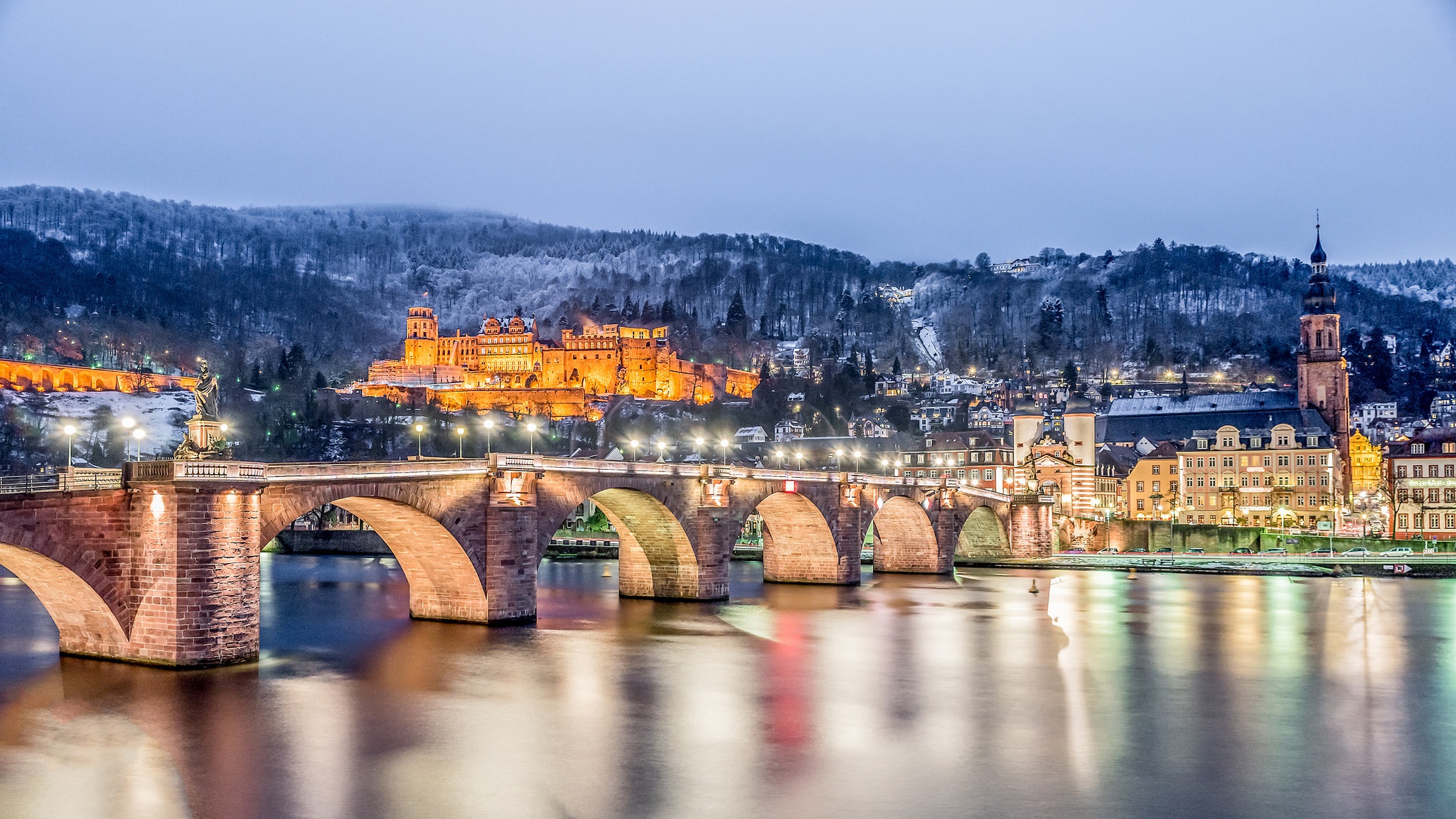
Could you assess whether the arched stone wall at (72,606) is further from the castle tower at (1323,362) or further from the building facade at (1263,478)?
the castle tower at (1323,362)

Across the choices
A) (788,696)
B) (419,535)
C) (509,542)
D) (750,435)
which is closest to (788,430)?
(750,435)

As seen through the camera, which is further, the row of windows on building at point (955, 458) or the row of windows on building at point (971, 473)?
the row of windows on building at point (955, 458)

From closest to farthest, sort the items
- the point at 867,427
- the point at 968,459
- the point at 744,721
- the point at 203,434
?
the point at 744,721 < the point at 203,434 < the point at 968,459 < the point at 867,427

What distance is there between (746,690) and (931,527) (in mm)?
41829

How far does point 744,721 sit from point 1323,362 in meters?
111

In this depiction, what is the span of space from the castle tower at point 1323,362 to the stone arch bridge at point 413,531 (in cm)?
6994

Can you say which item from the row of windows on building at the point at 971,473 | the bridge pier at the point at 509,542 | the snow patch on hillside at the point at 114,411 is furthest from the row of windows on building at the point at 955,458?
the snow patch on hillside at the point at 114,411

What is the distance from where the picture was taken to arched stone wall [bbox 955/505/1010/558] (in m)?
81.2

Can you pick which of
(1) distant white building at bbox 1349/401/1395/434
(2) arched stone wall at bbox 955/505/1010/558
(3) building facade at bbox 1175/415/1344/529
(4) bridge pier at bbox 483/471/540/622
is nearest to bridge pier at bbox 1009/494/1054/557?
(2) arched stone wall at bbox 955/505/1010/558

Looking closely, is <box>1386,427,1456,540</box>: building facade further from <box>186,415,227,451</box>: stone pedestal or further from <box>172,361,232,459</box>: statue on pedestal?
<box>186,415,227,451</box>: stone pedestal

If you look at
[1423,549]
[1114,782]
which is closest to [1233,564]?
[1423,549]

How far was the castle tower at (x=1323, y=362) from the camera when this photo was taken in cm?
11950

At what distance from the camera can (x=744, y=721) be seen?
27250 millimetres

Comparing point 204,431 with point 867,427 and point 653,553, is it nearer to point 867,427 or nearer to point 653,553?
point 653,553
